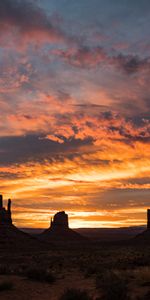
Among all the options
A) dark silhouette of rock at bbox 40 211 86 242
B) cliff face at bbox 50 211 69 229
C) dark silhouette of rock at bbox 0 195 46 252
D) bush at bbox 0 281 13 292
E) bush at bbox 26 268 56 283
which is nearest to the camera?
bush at bbox 0 281 13 292

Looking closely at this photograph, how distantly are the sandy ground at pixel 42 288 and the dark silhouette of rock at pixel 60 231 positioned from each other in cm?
13674

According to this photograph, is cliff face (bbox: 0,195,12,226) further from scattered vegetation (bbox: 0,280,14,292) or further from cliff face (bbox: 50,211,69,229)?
scattered vegetation (bbox: 0,280,14,292)

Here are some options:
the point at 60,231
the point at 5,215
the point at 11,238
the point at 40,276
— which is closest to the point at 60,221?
the point at 60,231

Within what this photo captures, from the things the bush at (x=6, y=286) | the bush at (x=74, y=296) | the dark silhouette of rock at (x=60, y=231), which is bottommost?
the dark silhouette of rock at (x=60, y=231)

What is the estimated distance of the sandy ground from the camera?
16741mm

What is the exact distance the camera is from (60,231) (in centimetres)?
17338

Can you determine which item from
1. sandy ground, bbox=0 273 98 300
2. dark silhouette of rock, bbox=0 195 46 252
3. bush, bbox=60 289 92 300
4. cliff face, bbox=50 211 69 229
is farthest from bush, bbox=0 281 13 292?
cliff face, bbox=50 211 69 229

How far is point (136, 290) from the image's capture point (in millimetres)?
17625

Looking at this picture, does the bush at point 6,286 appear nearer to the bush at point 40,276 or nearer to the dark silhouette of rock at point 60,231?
the bush at point 40,276

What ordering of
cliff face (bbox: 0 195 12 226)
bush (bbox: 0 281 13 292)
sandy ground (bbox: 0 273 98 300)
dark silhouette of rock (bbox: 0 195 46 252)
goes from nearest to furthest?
1. sandy ground (bbox: 0 273 98 300)
2. bush (bbox: 0 281 13 292)
3. dark silhouette of rock (bbox: 0 195 46 252)
4. cliff face (bbox: 0 195 12 226)

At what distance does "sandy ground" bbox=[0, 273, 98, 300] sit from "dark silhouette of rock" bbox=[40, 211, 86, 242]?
13674 cm

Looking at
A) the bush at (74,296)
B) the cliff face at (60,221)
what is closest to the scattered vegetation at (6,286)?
the bush at (74,296)

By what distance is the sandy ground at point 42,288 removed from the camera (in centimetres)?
1674

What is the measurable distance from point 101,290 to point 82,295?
187 centimetres
